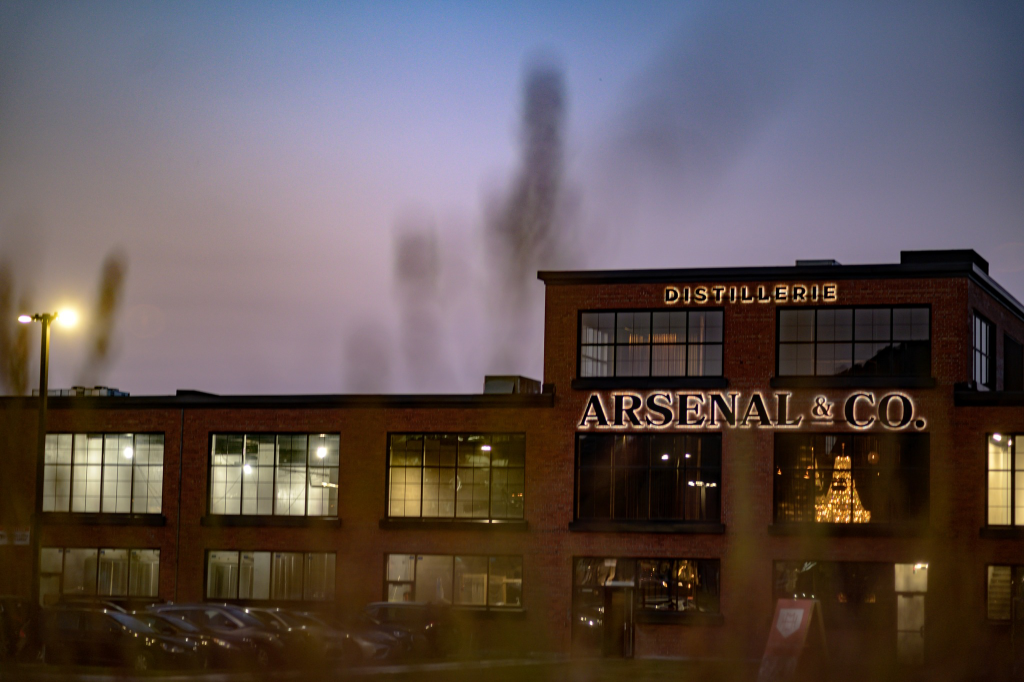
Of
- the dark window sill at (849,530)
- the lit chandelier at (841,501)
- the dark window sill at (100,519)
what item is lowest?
the dark window sill at (100,519)

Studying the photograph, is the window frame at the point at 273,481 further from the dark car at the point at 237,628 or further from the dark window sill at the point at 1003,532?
the dark window sill at the point at 1003,532

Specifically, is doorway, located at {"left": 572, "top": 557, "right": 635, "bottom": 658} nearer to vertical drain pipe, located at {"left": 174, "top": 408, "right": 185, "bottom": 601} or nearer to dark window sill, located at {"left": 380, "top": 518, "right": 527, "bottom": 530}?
dark window sill, located at {"left": 380, "top": 518, "right": 527, "bottom": 530}

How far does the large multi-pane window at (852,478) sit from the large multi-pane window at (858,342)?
2.26m

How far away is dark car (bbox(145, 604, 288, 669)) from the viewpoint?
3788 centimetres

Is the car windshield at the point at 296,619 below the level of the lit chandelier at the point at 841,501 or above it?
below

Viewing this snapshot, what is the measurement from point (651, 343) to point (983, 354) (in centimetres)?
1173

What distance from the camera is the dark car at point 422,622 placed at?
142ft

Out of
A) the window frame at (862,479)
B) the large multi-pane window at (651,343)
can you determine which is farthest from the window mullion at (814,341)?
the large multi-pane window at (651,343)

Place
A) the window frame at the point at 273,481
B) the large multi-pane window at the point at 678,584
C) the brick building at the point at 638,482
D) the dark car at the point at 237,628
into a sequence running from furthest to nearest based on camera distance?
the window frame at the point at 273,481
the large multi-pane window at the point at 678,584
the brick building at the point at 638,482
the dark car at the point at 237,628

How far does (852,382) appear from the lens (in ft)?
149

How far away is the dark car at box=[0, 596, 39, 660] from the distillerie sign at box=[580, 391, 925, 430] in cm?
1931

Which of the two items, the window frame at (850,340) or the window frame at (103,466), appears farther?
the window frame at (103,466)

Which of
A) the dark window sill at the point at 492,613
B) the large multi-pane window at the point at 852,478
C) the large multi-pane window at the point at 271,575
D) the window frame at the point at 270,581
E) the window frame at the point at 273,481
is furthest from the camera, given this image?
the window frame at the point at 273,481

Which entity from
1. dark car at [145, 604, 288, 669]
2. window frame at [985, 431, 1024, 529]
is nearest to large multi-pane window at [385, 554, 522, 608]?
dark car at [145, 604, 288, 669]
